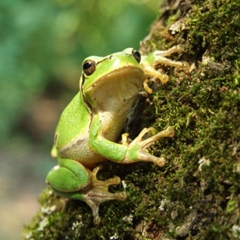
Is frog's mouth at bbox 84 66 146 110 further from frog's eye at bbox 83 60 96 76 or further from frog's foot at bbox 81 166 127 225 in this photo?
frog's foot at bbox 81 166 127 225

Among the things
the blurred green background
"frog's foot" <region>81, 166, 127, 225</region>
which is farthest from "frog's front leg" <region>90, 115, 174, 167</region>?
the blurred green background

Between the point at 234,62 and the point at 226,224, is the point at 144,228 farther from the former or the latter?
the point at 234,62

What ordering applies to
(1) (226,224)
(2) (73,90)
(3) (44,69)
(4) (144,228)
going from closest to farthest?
(1) (226,224) → (4) (144,228) → (3) (44,69) → (2) (73,90)

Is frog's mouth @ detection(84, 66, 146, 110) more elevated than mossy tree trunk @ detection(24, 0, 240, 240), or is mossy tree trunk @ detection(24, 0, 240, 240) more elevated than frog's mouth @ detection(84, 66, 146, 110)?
frog's mouth @ detection(84, 66, 146, 110)

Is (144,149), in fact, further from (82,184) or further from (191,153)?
(82,184)

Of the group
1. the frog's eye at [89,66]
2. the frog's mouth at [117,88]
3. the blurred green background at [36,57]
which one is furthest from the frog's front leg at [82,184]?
the blurred green background at [36,57]

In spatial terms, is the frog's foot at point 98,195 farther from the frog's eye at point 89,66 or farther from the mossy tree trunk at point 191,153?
the frog's eye at point 89,66

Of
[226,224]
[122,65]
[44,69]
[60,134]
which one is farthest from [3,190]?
[226,224]
